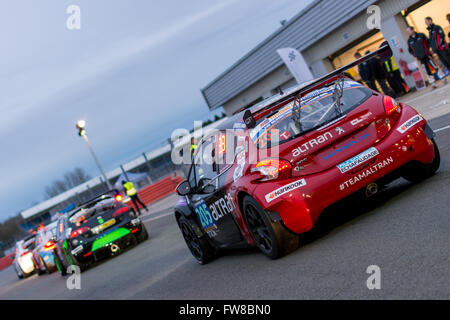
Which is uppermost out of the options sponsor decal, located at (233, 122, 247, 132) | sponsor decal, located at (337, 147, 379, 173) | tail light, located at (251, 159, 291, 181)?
sponsor decal, located at (233, 122, 247, 132)

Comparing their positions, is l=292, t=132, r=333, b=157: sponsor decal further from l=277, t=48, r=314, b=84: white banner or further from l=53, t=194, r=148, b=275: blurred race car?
l=277, t=48, r=314, b=84: white banner

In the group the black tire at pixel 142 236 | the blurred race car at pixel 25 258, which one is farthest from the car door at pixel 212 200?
the blurred race car at pixel 25 258

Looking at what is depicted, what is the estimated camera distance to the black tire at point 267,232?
6.08 m

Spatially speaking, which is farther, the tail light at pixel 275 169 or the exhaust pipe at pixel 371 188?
the exhaust pipe at pixel 371 188

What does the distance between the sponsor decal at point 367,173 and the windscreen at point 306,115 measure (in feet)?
2.07

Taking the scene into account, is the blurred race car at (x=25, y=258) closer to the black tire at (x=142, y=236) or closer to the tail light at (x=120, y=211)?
the black tire at (x=142, y=236)

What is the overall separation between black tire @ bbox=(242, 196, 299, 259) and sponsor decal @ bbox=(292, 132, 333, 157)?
0.63 metres

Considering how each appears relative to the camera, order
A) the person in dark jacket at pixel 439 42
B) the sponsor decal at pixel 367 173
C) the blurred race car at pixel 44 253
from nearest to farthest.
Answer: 1. the sponsor decal at pixel 367 173
2. the person in dark jacket at pixel 439 42
3. the blurred race car at pixel 44 253

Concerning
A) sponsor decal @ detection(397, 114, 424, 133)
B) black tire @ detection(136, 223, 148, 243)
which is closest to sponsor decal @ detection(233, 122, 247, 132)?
sponsor decal @ detection(397, 114, 424, 133)

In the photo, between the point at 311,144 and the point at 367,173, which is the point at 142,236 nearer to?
the point at 311,144

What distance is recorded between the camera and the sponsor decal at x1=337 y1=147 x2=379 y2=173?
19.7 feet

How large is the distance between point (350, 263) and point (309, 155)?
1.24 metres
